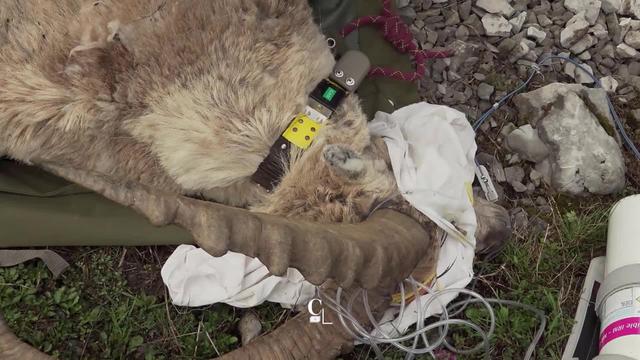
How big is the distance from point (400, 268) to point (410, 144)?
2.57 feet

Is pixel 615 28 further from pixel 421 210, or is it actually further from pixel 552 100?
pixel 421 210

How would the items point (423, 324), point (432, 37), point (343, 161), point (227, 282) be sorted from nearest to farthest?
point (343, 161) < point (423, 324) < point (227, 282) < point (432, 37)

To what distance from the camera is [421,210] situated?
3.04m

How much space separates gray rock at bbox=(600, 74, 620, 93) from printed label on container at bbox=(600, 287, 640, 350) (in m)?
1.38

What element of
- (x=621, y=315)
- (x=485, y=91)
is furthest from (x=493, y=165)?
(x=621, y=315)

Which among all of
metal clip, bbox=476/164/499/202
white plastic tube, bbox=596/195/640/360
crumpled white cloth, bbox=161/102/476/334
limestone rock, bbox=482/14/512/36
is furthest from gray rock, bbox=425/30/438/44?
white plastic tube, bbox=596/195/640/360

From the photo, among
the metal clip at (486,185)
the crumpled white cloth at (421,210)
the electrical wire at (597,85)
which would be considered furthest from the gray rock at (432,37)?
the metal clip at (486,185)

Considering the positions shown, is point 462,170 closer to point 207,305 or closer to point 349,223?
point 349,223

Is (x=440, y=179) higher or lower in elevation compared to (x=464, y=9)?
lower

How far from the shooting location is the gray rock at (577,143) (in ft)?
11.9

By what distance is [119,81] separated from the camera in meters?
2.97

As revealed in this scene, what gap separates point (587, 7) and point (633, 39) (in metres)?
0.33

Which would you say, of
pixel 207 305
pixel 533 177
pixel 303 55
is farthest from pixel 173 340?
pixel 533 177

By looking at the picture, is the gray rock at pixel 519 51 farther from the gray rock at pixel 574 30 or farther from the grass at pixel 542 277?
the grass at pixel 542 277
